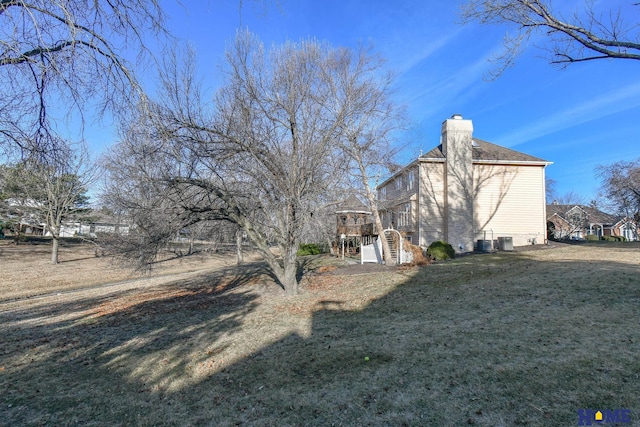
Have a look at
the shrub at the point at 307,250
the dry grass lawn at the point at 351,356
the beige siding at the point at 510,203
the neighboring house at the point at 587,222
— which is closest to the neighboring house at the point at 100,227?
the dry grass lawn at the point at 351,356

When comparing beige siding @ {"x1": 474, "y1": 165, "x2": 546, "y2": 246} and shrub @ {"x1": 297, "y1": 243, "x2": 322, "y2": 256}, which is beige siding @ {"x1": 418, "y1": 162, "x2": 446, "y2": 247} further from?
shrub @ {"x1": 297, "y1": 243, "x2": 322, "y2": 256}

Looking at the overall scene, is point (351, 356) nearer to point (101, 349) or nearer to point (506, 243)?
point (101, 349)

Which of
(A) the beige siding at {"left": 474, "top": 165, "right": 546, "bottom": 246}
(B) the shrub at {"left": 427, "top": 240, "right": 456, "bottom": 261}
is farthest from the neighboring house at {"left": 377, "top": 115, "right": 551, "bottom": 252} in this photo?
(B) the shrub at {"left": 427, "top": 240, "right": 456, "bottom": 261}

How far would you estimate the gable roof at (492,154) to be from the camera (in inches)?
958

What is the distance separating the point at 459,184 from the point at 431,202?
206 centimetres

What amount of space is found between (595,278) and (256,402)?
29.8 ft

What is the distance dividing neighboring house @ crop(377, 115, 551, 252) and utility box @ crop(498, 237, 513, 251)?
1.25 metres

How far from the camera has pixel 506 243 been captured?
22219mm

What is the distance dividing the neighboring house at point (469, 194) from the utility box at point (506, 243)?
1.25 meters

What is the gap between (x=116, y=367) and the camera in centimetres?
594

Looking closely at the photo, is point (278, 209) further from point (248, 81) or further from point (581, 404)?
point (581, 404)

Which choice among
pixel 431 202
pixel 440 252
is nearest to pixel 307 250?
pixel 431 202

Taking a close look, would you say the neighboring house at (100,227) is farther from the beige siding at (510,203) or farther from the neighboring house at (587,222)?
the neighboring house at (587,222)

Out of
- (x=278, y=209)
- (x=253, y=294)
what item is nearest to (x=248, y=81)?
(x=278, y=209)
